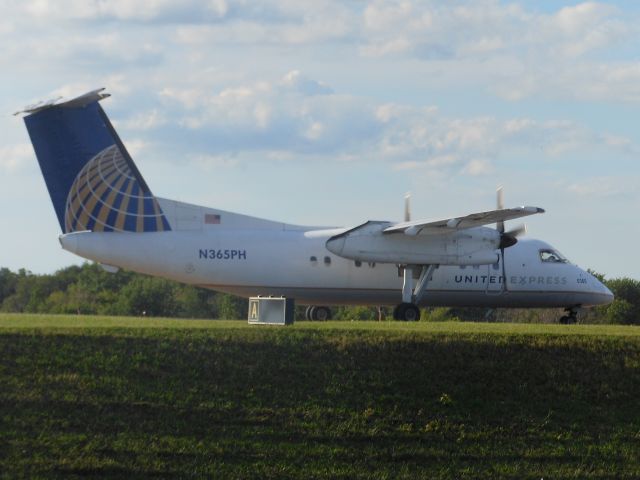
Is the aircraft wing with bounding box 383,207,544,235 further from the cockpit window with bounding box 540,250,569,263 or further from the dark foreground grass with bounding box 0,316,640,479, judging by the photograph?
the dark foreground grass with bounding box 0,316,640,479

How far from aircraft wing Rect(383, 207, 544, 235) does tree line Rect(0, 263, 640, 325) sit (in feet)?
64.1

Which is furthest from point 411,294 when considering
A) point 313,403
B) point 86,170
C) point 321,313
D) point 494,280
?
point 313,403

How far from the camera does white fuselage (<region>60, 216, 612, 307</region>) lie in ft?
105

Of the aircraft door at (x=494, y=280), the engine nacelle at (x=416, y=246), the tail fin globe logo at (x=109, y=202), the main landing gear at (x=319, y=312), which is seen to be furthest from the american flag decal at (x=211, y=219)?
the aircraft door at (x=494, y=280)

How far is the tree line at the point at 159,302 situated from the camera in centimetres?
5806

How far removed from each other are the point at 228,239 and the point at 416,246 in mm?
5474

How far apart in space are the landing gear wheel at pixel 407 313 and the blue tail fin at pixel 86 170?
7.11 metres

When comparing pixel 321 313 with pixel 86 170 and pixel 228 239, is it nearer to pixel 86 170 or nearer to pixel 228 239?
pixel 228 239

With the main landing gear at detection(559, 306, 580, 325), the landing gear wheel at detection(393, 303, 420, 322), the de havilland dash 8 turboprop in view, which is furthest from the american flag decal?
the main landing gear at detection(559, 306, 580, 325)

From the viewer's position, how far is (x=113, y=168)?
32.2 meters

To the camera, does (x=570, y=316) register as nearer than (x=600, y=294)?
No

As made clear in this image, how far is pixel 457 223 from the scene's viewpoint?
31.2 metres

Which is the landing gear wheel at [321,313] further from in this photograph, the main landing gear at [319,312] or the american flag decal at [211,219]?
the american flag decal at [211,219]

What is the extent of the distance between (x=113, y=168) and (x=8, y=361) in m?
12.0
